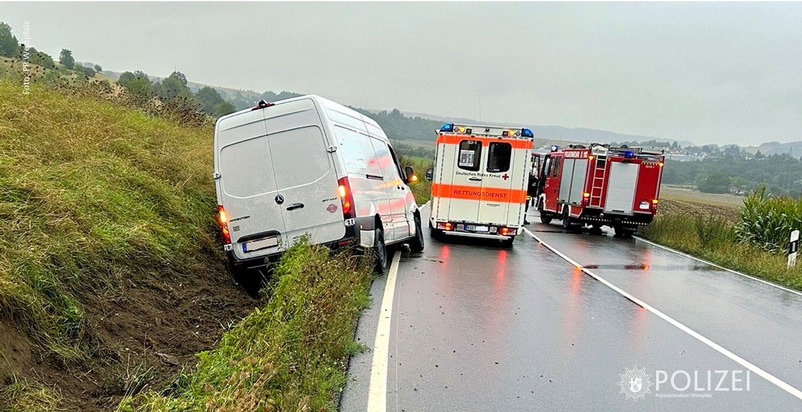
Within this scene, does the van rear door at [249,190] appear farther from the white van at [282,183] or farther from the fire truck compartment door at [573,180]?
the fire truck compartment door at [573,180]

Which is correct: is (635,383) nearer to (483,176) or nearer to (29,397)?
(29,397)

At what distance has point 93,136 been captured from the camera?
30.6ft

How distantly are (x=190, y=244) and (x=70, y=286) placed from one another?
3118 millimetres

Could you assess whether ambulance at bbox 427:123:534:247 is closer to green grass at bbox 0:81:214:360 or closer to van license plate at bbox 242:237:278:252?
green grass at bbox 0:81:214:360

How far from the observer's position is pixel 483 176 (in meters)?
15.1

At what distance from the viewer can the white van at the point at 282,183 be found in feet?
27.2

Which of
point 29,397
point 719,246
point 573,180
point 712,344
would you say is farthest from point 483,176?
point 29,397

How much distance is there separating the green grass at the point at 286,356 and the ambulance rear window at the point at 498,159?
8.44 meters

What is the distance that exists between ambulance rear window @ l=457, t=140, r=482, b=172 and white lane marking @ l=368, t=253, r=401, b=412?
6816 millimetres

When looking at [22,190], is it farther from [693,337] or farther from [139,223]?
[693,337]

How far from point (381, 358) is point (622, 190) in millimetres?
16788

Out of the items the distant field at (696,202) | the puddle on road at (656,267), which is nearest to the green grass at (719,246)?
the puddle on road at (656,267)

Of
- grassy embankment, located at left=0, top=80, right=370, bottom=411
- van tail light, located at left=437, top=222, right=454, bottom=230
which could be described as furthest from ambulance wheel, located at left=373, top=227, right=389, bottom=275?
van tail light, located at left=437, top=222, right=454, bottom=230

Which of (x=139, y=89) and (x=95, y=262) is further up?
(x=139, y=89)
